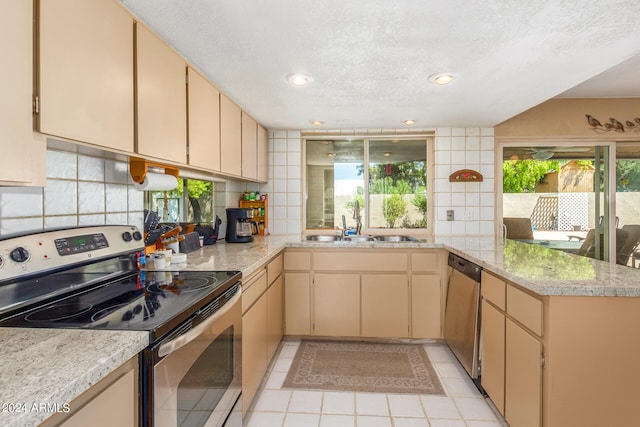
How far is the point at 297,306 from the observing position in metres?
2.81

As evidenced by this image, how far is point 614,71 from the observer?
96.2 inches

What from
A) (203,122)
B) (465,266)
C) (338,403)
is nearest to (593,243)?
(465,266)

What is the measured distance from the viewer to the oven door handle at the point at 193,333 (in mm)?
931

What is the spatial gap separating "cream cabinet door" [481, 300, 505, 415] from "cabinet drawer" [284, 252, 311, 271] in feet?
4.60

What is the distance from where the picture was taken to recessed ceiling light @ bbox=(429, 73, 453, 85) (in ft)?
6.37

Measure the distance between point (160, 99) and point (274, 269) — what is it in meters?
1.41

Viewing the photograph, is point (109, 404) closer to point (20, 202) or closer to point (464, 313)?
point (20, 202)

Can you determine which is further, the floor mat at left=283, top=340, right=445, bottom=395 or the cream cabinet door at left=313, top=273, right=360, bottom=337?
the cream cabinet door at left=313, top=273, right=360, bottom=337

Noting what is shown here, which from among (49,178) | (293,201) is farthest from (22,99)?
(293,201)

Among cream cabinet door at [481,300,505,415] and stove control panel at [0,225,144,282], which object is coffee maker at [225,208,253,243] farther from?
cream cabinet door at [481,300,505,415]

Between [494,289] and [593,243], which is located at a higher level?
[593,243]

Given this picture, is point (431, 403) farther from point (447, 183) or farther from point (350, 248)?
point (447, 183)

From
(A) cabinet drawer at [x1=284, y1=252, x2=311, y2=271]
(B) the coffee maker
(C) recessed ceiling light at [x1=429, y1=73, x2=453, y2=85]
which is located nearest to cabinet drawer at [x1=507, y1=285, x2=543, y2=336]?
(C) recessed ceiling light at [x1=429, y1=73, x2=453, y2=85]

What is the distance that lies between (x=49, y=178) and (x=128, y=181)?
458 mm
